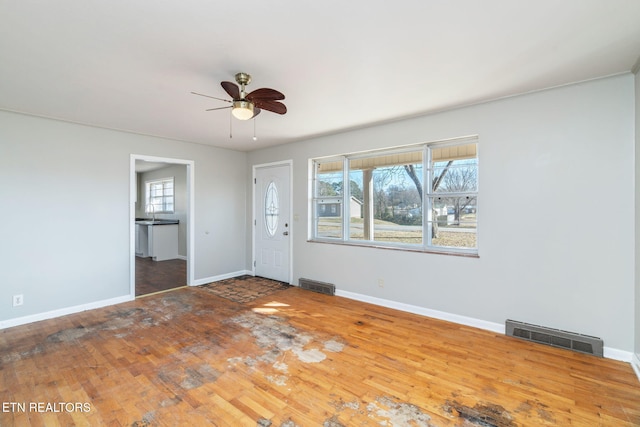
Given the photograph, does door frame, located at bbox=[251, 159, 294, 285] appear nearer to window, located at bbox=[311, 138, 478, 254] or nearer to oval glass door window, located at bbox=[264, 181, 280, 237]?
oval glass door window, located at bbox=[264, 181, 280, 237]

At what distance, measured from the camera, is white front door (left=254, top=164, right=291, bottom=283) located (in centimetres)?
526

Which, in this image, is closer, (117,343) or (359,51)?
(359,51)

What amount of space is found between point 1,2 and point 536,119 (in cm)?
418

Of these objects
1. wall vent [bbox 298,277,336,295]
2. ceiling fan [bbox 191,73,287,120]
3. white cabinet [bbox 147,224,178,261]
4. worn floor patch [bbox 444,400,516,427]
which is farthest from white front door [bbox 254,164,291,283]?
worn floor patch [bbox 444,400,516,427]

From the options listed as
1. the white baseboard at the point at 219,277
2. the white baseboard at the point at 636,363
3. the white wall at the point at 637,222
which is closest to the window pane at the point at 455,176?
the white wall at the point at 637,222

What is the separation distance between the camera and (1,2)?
63.8 inches

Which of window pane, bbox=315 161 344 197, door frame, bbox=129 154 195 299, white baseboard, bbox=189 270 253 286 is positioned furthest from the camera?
white baseboard, bbox=189 270 253 286

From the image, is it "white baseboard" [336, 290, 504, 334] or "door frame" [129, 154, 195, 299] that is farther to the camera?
"door frame" [129, 154, 195, 299]

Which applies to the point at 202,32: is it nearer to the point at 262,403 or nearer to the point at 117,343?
the point at 262,403

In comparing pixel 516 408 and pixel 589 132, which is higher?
pixel 589 132

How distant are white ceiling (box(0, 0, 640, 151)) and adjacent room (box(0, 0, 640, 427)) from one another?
20mm

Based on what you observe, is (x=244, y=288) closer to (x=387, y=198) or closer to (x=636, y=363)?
(x=387, y=198)

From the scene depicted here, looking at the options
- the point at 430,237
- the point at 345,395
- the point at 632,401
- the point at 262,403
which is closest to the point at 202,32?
the point at 262,403

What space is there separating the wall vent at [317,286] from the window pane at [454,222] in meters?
1.73
